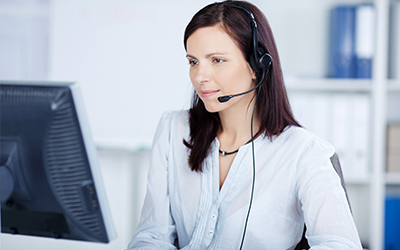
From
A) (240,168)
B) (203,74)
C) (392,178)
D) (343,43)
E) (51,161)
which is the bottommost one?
(392,178)

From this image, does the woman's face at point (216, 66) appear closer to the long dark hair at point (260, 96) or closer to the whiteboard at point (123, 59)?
the long dark hair at point (260, 96)

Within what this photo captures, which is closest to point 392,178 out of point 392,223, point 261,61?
point 392,223

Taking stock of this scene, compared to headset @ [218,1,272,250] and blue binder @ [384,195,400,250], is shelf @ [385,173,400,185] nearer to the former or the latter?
blue binder @ [384,195,400,250]

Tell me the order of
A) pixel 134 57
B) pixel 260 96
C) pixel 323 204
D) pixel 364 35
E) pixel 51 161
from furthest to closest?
1. pixel 134 57
2. pixel 364 35
3. pixel 260 96
4. pixel 323 204
5. pixel 51 161

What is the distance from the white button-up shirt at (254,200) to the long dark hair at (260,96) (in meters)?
0.03

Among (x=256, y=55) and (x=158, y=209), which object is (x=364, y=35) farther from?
(x=158, y=209)

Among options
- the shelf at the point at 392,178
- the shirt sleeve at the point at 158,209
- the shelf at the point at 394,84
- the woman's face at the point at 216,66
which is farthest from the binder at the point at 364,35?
the shirt sleeve at the point at 158,209

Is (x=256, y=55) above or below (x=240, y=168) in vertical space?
above

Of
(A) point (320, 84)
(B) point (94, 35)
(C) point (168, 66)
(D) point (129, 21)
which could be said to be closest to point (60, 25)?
(B) point (94, 35)

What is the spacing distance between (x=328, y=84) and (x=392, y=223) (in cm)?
84

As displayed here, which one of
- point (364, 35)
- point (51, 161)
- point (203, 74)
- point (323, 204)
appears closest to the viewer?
point (51, 161)

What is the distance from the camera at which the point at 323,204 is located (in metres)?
0.91

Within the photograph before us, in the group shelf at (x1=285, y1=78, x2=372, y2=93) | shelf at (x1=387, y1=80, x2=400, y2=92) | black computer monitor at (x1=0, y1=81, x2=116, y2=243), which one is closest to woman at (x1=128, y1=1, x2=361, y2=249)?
black computer monitor at (x1=0, y1=81, x2=116, y2=243)

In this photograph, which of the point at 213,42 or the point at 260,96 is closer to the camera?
the point at 213,42
